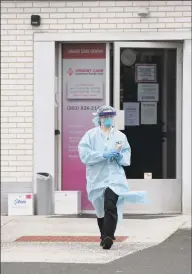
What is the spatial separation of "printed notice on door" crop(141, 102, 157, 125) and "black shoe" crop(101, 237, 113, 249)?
9.76 feet

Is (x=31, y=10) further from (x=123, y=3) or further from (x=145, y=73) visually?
(x=145, y=73)

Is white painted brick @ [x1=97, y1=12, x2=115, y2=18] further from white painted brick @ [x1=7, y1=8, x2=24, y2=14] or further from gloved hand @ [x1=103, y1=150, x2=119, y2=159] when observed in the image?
gloved hand @ [x1=103, y1=150, x2=119, y2=159]

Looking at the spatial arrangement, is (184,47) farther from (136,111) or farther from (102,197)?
(102,197)

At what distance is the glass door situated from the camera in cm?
968

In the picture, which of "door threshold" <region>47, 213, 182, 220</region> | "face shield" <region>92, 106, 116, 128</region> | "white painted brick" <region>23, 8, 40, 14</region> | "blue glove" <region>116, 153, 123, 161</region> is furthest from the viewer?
"white painted brick" <region>23, 8, 40, 14</region>

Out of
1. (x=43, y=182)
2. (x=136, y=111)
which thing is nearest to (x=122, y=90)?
(x=136, y=111)

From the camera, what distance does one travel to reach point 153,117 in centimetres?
973

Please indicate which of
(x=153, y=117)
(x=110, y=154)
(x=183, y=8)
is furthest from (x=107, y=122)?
(x=183, y=8)

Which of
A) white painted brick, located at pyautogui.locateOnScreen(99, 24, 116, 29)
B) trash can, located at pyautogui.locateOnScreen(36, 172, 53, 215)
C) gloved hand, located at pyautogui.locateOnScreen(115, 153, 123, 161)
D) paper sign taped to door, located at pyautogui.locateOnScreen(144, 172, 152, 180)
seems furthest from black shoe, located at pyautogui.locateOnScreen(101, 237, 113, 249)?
white painted brick, located at pyautogui.locateOnScreen(99, 24, 116, 29)

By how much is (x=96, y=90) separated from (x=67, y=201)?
5.97ft

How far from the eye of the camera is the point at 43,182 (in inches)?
376

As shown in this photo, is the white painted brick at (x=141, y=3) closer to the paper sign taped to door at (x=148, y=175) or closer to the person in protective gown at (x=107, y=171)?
the paper sign taped to door at (x=148, y=175)

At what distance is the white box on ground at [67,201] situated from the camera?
9609mm

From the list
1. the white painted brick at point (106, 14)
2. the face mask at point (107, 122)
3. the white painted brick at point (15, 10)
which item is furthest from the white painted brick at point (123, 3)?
the face mask at point (107, 122)
